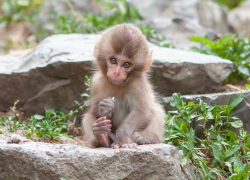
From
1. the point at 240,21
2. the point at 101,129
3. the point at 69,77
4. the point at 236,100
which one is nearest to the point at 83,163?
Answer: the point at 101,129

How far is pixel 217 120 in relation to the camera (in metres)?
5.09

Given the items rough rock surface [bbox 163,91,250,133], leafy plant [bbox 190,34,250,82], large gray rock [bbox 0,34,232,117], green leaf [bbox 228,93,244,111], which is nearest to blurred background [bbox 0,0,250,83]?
leafy plant [bbox 190,34,250,82]

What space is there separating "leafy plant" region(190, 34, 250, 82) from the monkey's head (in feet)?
10.0

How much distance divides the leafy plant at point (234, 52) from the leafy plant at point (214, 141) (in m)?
2.21

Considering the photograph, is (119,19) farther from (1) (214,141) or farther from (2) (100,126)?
(2) (100,126)

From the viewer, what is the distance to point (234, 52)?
305 inches

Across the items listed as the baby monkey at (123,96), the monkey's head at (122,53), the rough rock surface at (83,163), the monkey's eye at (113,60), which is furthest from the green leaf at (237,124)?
the monkey's eye at (113,60)

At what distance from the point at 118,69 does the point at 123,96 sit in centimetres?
58

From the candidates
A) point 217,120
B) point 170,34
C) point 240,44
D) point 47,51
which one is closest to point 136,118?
point 217,120

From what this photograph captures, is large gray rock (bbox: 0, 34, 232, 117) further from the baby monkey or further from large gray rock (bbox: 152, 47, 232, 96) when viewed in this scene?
the baby monkey

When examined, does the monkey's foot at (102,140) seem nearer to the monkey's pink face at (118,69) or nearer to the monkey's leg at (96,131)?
the monkey's leg at (96,131)

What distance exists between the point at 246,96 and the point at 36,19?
9.21 metres

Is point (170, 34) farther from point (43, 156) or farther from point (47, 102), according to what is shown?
point (43, 156)

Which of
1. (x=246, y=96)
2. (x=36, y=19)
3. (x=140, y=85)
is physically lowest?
(x=36, y=19)
